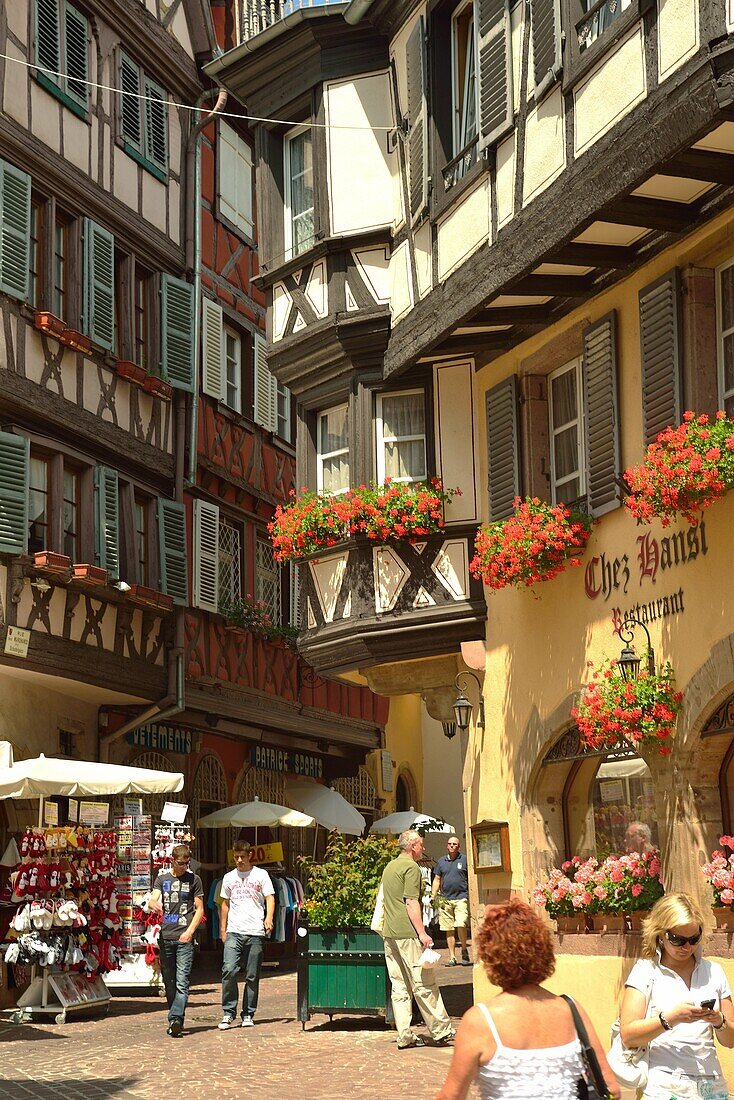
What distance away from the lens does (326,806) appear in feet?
94.2

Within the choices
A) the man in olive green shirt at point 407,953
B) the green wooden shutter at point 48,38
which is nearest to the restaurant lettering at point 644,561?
the man in olive green shirt at point 407,953

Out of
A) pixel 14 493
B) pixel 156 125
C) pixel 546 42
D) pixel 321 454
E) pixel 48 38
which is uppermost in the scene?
pixel 156 125

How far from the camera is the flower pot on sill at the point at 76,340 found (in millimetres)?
20203

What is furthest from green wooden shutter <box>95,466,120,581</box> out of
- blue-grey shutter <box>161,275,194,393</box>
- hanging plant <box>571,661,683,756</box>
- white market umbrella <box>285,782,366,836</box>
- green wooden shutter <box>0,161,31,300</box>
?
hanging plant <box>571,661,683,756</box>

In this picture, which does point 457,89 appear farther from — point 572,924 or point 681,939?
point 681,939

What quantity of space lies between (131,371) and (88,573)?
11.3ft

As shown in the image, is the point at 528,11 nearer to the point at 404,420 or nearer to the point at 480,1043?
the point at 404,420

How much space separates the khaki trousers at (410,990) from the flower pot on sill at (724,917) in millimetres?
2898

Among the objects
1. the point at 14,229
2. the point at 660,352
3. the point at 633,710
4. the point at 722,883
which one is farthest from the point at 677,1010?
the point at 14,229

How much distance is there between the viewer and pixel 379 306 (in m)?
15.7

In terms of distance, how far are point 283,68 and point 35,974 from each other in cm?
964

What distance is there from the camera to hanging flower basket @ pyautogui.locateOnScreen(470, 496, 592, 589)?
503 inches

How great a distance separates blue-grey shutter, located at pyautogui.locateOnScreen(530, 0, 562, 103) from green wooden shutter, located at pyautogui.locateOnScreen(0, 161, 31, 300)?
28.8 ft

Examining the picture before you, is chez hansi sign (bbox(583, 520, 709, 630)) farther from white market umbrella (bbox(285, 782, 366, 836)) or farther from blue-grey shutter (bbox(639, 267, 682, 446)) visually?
white market umbrella (bbox(285, 782, 366, 836))
